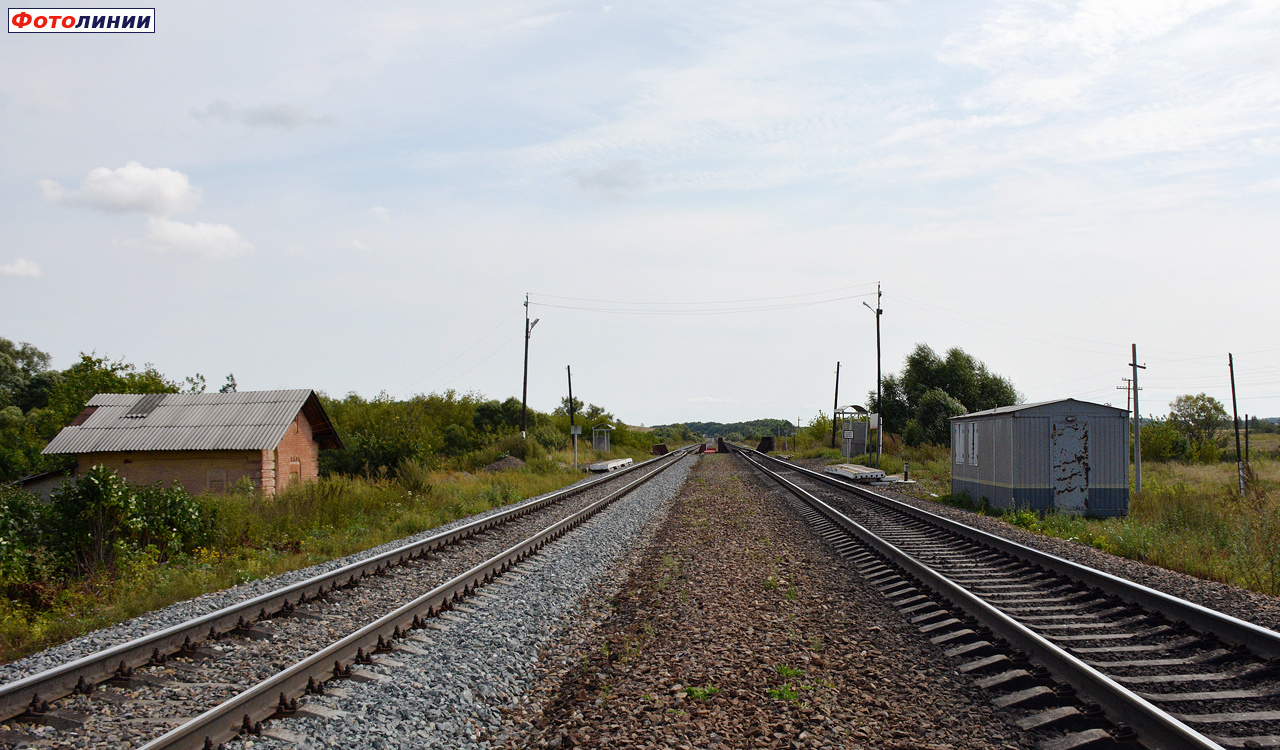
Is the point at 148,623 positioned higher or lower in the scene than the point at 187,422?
lower

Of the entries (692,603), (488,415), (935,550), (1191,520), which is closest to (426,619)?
(692,603)

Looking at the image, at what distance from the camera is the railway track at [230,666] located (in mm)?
4637

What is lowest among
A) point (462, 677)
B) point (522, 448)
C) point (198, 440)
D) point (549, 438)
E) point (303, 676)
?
point (462, 677)

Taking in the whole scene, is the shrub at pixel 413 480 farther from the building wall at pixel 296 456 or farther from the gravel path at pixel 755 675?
the gravel path at pixel 755 675

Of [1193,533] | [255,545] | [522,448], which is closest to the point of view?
[1193,533]

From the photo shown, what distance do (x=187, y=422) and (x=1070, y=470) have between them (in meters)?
23.6

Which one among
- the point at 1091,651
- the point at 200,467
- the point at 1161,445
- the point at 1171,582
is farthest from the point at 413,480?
the point at 1161,445

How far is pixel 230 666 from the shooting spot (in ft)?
19.5

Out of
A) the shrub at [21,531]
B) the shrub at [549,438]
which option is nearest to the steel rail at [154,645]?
the shrub at [21,531]

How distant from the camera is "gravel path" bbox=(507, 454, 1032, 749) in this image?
4.79 m

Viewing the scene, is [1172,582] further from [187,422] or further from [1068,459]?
[187,422]

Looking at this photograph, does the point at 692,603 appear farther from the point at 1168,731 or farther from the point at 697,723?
the point at 1168,731

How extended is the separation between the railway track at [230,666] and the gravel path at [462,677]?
0.71 ft

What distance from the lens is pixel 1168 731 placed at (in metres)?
4.13
